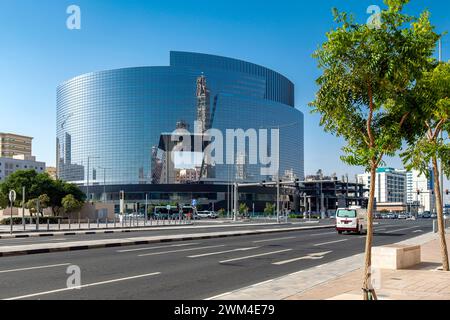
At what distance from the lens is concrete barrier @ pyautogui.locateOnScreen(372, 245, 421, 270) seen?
14250 mm

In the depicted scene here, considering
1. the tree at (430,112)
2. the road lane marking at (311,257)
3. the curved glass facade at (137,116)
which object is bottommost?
the road lane marking at (311,257)

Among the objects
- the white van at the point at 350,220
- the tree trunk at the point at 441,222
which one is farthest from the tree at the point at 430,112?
the white van at the point at 350,220

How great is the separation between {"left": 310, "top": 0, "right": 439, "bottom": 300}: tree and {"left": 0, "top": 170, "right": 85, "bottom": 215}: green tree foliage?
62.2 meters

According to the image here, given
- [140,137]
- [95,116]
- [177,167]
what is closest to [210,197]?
[177,167]

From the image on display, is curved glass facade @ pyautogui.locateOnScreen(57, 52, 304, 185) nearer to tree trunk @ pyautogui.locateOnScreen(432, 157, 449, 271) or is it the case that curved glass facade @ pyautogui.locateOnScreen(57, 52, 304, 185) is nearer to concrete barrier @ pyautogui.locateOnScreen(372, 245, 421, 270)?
concrete barrier @ pyautogui.locateOnScreen(372, 245, 421, 270)

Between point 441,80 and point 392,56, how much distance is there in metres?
3.47

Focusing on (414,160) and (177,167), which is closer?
(414,160)

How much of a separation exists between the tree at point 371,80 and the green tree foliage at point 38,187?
62.2 m

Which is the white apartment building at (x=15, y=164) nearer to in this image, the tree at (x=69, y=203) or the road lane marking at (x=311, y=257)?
the tree at (x=69, y=203)

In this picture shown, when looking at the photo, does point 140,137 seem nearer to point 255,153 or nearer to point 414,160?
point 255,153

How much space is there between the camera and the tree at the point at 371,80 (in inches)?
392

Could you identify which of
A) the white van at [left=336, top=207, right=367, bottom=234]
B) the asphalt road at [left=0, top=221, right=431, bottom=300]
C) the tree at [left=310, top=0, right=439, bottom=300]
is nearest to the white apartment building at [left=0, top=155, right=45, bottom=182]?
A: the white van at [left=336, top=207, right=367, bottom=234]

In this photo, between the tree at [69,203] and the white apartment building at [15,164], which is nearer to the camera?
the tree at [69,203]

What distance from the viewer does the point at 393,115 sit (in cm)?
1096
